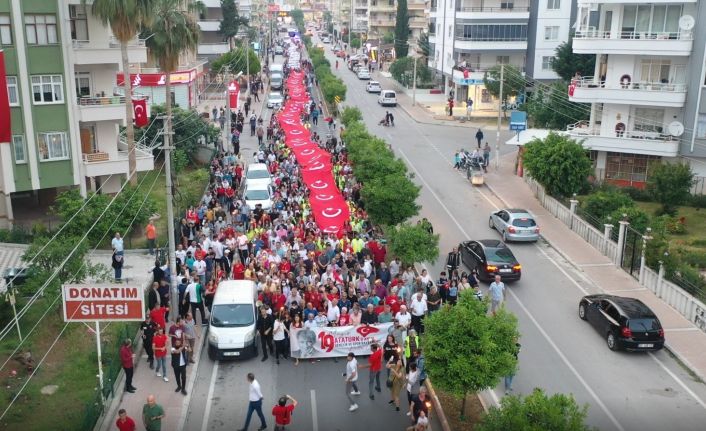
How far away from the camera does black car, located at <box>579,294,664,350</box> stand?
72.8 feet

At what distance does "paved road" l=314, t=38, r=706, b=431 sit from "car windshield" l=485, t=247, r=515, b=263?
1101 mm

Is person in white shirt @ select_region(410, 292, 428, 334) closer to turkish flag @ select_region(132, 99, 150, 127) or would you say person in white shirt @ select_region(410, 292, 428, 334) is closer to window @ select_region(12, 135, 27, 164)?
window @ select_region(12, 135, 27, 164)

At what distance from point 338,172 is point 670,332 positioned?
20.9 meters

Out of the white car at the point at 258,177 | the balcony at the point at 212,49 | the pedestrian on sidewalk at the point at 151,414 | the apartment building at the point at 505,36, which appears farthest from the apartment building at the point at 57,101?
the balcony at the point at 212,49

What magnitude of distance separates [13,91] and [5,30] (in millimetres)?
2519

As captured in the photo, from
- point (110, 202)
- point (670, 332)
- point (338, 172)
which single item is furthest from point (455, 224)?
point (110, 202)

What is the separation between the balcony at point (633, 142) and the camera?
134 ft

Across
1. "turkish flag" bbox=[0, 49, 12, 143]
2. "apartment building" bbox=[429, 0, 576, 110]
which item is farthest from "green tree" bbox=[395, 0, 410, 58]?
"turkish flag" bbox=[0, 49, 12, 143]

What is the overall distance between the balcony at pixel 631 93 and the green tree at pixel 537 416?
31518mm

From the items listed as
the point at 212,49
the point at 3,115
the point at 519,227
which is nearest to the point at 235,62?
the point at 212,49

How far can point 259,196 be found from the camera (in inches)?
1452

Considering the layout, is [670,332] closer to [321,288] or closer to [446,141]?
[321,288]

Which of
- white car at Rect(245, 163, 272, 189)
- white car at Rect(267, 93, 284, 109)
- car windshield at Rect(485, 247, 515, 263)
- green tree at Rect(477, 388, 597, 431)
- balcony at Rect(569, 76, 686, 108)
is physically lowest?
car windshield at Rect(485, 247, 515, 263)

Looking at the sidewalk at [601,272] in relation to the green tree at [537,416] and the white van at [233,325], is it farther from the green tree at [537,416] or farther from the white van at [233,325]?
the white van at [233,325]
